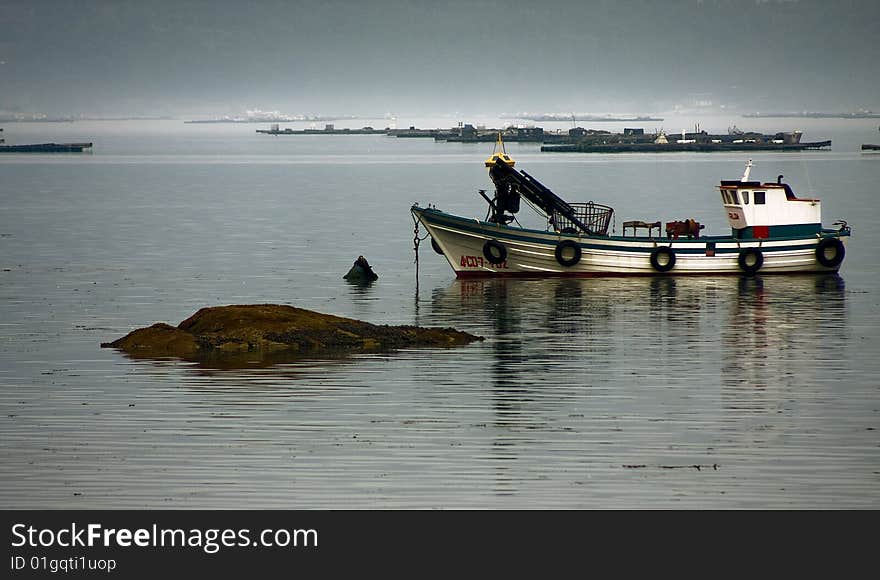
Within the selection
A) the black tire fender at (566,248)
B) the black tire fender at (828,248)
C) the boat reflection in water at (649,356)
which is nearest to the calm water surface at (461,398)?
the boat reflection in water at (649,356)

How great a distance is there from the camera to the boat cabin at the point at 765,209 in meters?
55.0

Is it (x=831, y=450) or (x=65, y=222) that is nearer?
(x=831, y=450)

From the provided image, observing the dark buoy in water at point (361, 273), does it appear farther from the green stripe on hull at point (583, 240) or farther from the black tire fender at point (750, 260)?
the black tire fender at point (750, 260)

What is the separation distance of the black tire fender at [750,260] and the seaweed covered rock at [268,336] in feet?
63.9

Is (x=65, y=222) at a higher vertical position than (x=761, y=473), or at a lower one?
higher

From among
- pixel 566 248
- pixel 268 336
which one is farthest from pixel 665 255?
pixel 268 336

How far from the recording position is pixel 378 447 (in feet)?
89.6

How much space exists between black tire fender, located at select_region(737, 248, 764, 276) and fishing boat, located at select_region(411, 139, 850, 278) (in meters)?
0.04

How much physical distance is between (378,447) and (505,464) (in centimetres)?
283

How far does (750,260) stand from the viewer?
5588 centimetres

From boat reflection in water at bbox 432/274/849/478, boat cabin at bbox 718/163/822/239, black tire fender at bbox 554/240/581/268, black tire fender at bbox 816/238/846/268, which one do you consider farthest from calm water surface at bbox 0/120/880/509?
boat cabin at bbox 718/163/822/239

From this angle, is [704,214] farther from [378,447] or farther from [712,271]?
[378,447]
